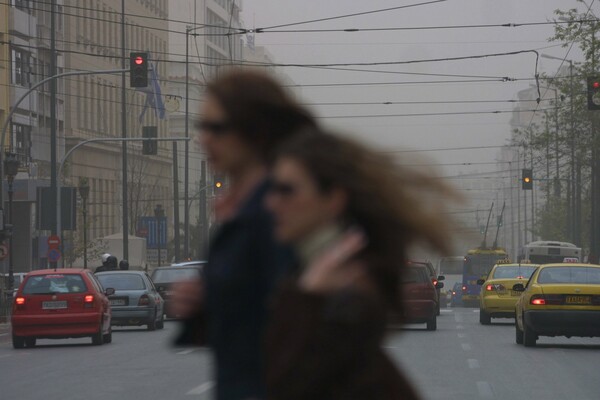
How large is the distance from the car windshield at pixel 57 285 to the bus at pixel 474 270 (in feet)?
144

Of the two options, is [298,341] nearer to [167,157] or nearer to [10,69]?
[10,69]

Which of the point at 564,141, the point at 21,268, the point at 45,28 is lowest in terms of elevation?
the point at 21,268

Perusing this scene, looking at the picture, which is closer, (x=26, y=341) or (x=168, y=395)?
(x=168, y=395)

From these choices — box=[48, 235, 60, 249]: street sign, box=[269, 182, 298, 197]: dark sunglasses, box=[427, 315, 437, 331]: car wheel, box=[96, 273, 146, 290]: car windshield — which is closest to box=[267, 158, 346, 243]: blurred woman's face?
box=[269, 182, 298, 197]: dark sunglasses

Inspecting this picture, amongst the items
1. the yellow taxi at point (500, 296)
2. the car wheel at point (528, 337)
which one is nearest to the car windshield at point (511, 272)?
the yellow taxi at point (500, 296)

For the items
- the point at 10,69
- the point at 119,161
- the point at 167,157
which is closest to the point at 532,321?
the point at 10,69

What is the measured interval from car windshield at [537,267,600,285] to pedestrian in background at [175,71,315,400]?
72.2ft

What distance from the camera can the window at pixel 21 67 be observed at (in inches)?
2714

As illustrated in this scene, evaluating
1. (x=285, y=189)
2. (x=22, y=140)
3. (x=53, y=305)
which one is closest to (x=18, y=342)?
(x=53, y=305)

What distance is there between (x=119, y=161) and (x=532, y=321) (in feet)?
234

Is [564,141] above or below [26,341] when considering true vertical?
above

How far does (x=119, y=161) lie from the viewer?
94.8 m

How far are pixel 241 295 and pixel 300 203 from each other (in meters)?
0.38

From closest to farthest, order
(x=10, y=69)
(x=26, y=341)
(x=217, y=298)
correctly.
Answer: (x=217, y=298), (x=26, y=341), (x=10, y=69)
